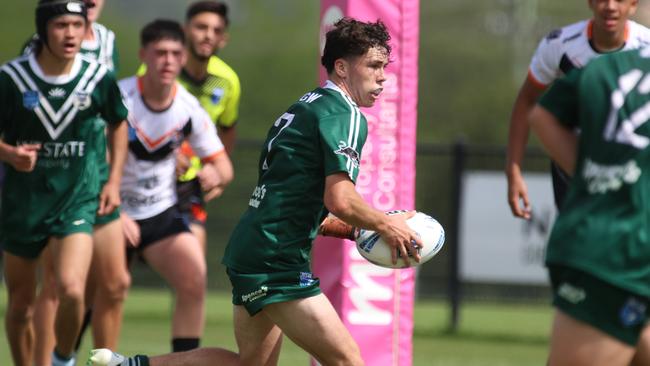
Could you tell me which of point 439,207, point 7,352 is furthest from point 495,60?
point 7,352

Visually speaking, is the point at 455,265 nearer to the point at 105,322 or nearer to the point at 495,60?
the point at 105,322

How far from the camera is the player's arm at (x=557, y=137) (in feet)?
16.0

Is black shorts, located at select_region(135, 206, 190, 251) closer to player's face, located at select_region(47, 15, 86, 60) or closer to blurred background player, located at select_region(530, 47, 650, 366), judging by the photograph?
player's face, located at select_region(47, 15, 86, 60)

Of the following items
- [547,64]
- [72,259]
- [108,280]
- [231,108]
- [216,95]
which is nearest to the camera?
[547,64]

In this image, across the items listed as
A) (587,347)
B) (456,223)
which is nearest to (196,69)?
(587,347)

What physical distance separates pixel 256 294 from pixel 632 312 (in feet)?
6.10

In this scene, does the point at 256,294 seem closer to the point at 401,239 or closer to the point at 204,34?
the point at 401,239

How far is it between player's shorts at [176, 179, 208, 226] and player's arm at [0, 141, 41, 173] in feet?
5.61

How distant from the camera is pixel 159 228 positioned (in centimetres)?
870

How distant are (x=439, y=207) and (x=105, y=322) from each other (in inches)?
407

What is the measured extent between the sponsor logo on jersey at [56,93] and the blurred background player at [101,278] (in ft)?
0.96

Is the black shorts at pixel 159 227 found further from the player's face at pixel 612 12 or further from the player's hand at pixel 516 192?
the player's face at pixel 612 12

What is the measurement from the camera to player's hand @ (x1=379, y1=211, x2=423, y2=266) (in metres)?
5.76

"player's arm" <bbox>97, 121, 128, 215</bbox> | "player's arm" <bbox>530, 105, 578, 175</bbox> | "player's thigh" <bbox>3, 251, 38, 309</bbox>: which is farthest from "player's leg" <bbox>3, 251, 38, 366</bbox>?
"player's arm" <bbox>530, 105, 578, 175</bbox>
